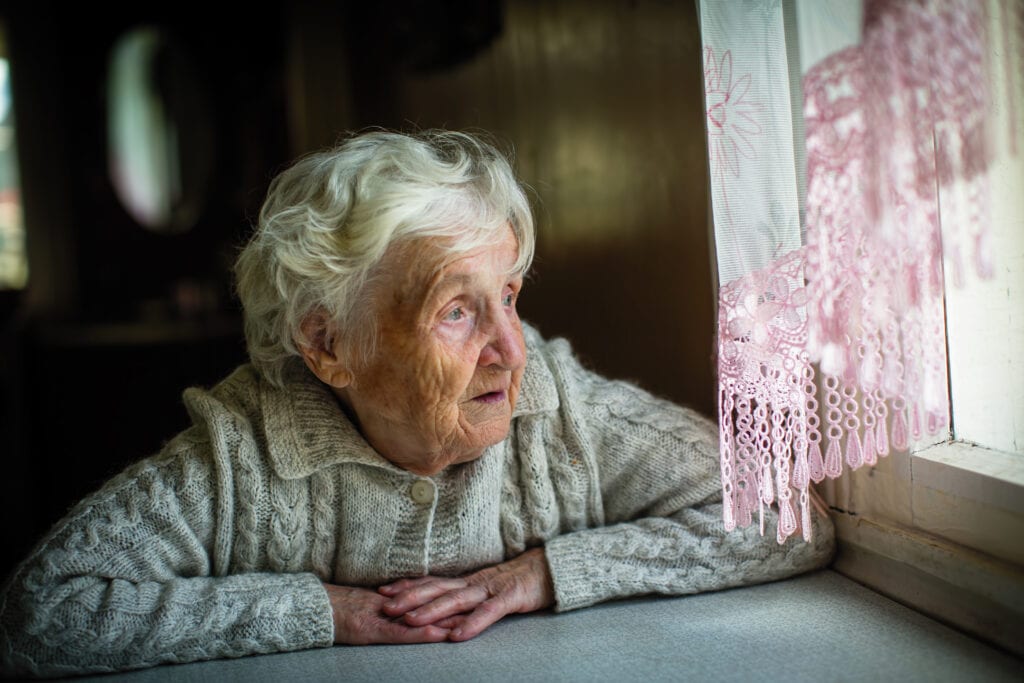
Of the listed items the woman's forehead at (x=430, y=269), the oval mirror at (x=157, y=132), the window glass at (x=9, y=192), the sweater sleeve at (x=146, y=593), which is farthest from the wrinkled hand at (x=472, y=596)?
the window glass at (x=9, y=192)

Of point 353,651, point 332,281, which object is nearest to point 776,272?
point 332,281

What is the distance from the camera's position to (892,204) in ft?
3.39

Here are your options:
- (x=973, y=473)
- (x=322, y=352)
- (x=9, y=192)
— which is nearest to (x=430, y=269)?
(x=322, y=352)

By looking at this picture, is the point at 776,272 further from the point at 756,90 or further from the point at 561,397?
the point at 561,397

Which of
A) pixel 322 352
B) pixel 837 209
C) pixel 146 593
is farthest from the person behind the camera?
pixel 322 352

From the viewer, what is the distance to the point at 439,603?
1392 mm

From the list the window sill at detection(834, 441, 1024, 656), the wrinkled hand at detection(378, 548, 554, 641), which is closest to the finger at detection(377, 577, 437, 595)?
the wrinkled hand at detection(378, 548, 554, 641)

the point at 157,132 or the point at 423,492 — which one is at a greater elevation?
the point at 157,132

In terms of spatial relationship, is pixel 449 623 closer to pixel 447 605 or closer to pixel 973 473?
pixel 447 605

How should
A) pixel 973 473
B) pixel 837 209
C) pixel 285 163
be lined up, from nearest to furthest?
1. pixel 837 209
2. pixel 973 473
3. pixel 285 163

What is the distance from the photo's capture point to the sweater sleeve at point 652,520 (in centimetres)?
144

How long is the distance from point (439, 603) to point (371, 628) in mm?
105

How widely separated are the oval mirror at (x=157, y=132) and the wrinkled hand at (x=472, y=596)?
3522mm

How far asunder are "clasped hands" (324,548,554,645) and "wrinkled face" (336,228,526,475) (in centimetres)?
20
